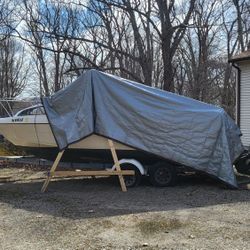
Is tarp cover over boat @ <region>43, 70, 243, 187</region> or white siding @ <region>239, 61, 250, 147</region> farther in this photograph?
white siding @ <region>239, 61, 250, 147</region>

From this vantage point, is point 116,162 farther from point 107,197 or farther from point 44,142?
point 44,142

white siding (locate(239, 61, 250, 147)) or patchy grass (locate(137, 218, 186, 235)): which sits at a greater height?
white siding (locate(239, 61, 250, 147))

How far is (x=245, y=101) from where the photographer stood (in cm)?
1931

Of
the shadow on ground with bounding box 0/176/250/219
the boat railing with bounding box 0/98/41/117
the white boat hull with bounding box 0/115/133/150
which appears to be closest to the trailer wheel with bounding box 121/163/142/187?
the shadow on ground with bounding box 0/176/250/219

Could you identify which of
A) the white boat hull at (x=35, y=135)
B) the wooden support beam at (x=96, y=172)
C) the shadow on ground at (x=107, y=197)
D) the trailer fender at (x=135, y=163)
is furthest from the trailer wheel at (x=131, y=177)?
the white boat hull at (x=35, y=135)

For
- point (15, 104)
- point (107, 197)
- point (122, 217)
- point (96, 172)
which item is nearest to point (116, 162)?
point (96, 172)

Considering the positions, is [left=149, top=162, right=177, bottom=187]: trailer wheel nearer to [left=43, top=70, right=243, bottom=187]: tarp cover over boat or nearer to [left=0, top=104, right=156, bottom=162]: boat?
[left=0, top=104, right=156, bottom=162]: boat

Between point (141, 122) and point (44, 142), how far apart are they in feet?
8.50

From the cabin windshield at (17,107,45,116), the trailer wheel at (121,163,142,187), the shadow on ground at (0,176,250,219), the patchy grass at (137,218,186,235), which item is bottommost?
the shadow on ground at (0,176,250,219)

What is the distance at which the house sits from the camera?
1911 centimetres

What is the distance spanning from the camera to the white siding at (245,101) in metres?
19.1

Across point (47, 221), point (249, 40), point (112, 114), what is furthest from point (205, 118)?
point (249, 40)

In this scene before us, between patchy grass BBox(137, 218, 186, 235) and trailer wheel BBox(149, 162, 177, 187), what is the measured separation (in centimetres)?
346

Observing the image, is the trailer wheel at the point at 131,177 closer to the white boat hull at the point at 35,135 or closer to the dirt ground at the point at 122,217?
the dirt ground at the point at 122,217
